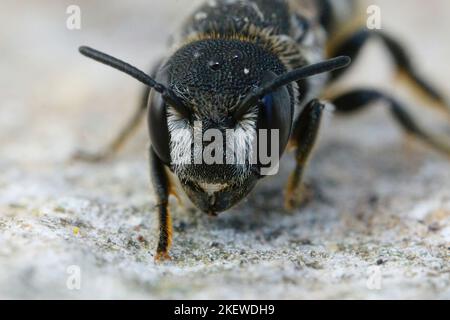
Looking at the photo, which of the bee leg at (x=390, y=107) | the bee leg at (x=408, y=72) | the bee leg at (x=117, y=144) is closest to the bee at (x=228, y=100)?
the bee leg at (x=390, y=107)

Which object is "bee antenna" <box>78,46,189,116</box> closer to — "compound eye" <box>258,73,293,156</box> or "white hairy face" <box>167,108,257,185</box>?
"white hairy face" <box>167,108,257,185</box>

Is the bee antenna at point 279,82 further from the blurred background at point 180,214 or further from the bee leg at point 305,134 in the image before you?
the blurred background at point 180,214

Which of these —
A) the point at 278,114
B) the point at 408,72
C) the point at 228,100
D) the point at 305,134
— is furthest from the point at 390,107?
the point at 228,100

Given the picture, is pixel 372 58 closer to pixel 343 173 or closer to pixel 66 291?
pixel 343 173

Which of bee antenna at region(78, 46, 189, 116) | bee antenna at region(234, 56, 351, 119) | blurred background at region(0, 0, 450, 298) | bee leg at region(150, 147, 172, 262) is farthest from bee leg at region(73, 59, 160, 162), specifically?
bee antenna at region(234, 56, 351, 119)

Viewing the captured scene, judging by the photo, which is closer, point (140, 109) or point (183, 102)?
point (183, 102)

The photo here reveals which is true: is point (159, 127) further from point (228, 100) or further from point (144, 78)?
point (228, 100)
